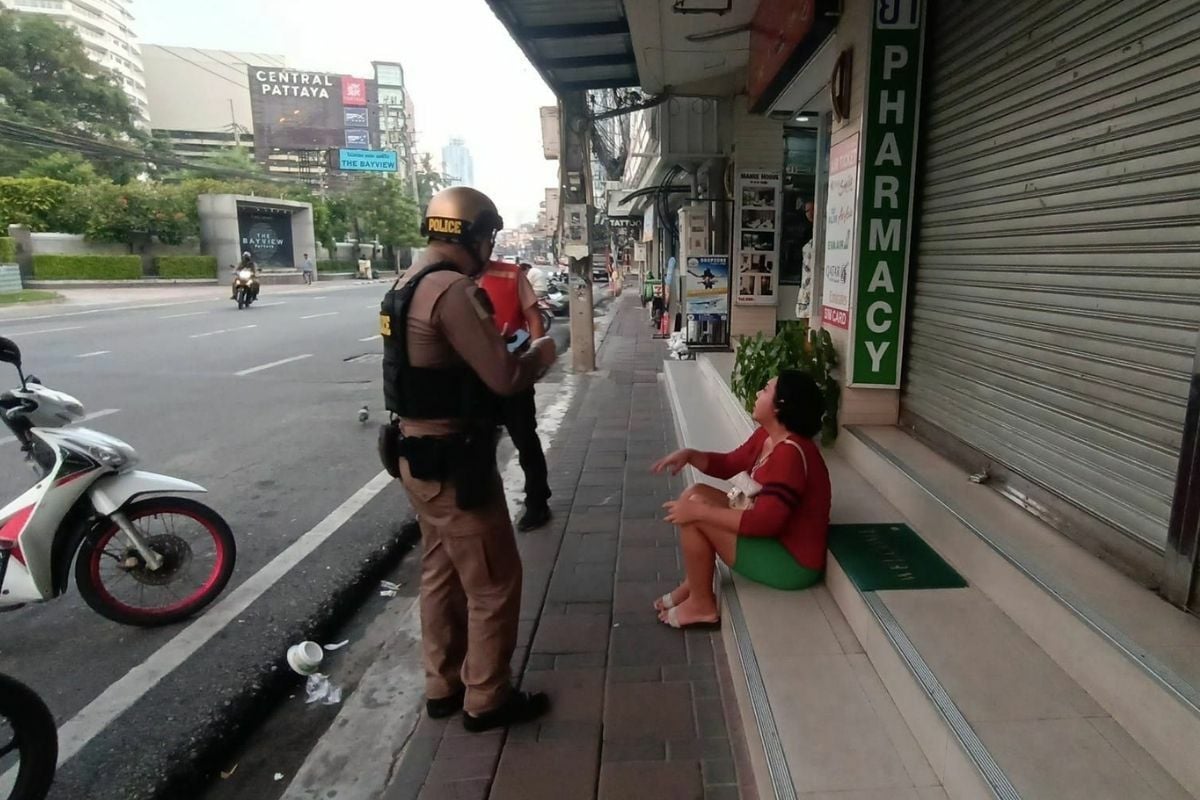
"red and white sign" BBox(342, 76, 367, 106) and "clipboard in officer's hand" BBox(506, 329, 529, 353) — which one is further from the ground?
"red and white sign" BBox(342, 76, 367, 106)

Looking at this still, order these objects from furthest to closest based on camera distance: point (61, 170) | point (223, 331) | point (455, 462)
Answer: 1. point (61, 170)
2. point (223, 331)
3. point (455, 462)

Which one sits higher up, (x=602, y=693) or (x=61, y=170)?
(x=61, y=170)

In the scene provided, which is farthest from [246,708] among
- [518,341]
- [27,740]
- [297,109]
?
[297,109]

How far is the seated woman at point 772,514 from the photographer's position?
2.73m

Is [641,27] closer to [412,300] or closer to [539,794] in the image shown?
[412,300]

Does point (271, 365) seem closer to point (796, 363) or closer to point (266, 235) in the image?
point (796, 363)

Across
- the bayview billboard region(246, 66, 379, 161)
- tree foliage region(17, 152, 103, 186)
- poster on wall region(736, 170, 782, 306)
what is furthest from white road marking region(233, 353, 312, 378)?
the bayview billboard region(246, 66, 379, 161)

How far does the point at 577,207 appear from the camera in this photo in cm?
977

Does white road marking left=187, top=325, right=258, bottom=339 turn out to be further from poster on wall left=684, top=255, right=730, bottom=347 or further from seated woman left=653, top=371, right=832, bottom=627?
seated woman left=653, top=371, right=832, bottom=627

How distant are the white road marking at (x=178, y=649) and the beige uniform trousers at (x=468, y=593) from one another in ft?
3.78

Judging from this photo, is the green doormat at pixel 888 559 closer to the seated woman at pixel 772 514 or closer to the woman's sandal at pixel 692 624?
the seated woman at pixel 772 514

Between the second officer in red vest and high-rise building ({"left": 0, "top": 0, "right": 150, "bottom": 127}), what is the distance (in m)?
86.0

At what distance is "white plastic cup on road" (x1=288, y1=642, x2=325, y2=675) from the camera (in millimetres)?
3027

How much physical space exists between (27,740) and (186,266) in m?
36.6
